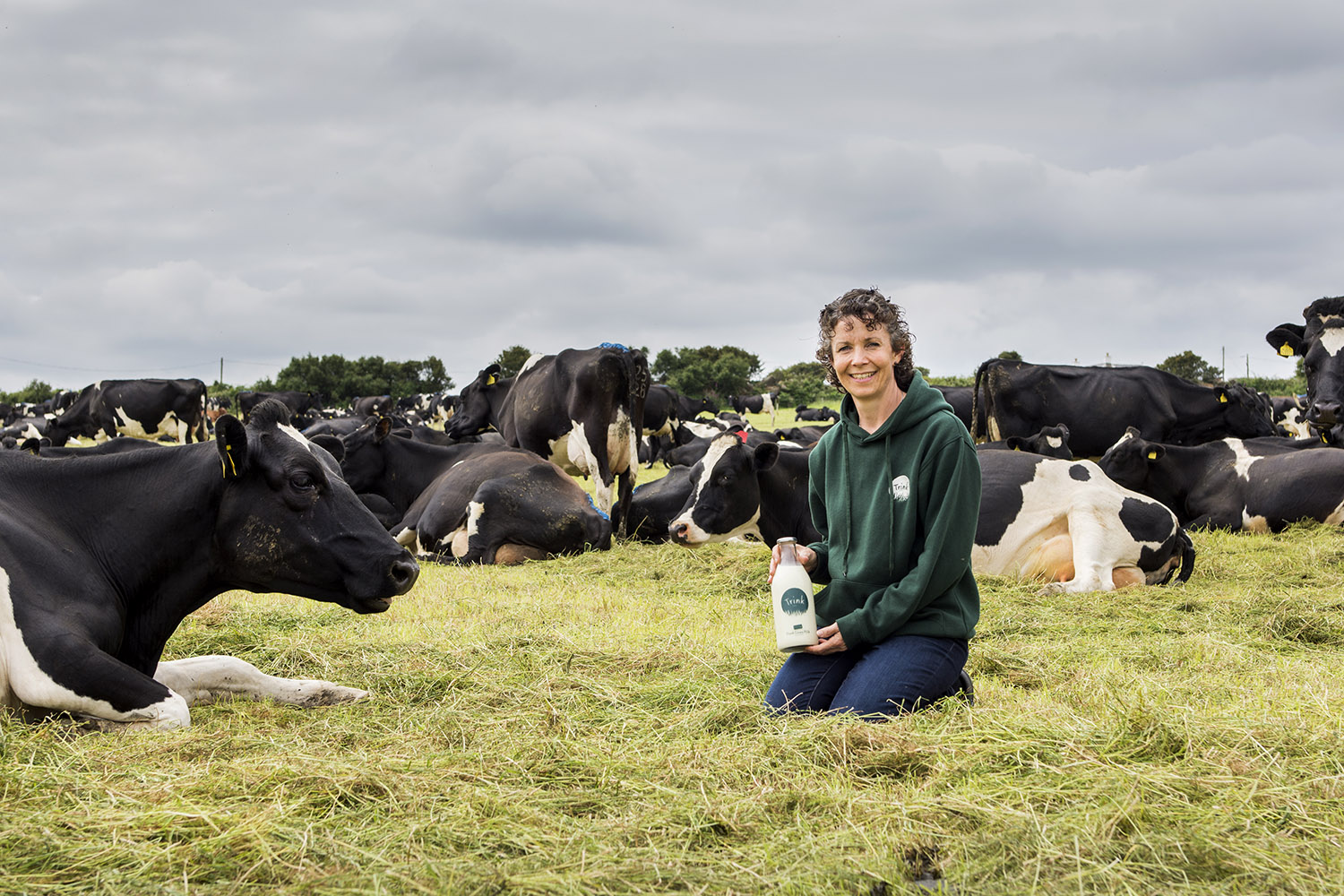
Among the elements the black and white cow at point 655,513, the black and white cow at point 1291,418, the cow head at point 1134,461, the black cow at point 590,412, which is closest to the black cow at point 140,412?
the black cow at point 590,412

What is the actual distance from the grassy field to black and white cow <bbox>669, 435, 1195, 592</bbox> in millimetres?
2860

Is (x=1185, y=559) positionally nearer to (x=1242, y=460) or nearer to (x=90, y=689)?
(x=1242, y=460)

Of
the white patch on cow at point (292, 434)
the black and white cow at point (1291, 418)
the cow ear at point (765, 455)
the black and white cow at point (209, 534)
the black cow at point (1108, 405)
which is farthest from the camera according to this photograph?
the black and white cow at point (1291, 418)

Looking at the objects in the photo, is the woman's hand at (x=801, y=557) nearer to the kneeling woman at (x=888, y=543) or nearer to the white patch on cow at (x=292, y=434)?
the kneeling woman at (x=888, y=543)

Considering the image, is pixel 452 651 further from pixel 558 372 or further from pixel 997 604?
pixel 558 372

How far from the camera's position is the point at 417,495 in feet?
44.0

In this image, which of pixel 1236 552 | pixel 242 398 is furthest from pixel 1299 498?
pixel 242 398

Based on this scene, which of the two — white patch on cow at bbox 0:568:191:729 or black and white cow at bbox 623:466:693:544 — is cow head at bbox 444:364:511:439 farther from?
white patch on cow at bbox 0:568:191:729

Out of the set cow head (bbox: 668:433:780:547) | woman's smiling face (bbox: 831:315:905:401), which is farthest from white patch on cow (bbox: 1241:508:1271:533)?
woman's smiling face (bbox: 831:315:905:401)

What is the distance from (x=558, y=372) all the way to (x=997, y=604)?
869cm

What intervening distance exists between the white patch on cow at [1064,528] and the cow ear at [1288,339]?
16.4ft

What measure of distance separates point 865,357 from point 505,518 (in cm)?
717

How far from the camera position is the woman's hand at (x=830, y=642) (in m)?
4.36

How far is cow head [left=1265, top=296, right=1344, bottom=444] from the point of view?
1128 centimetres
